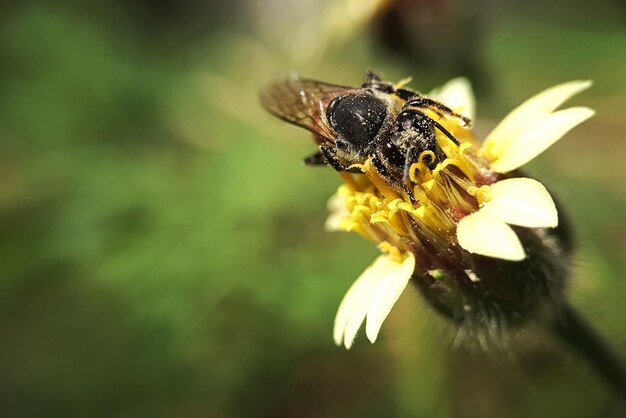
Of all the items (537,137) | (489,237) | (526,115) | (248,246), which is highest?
(248,246)

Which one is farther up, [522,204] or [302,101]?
[302,101]

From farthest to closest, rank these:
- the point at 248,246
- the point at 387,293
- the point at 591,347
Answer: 1. the point at 248,246
2. the point at 591,347
3. the point at 387,293

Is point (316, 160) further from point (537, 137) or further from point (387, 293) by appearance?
point (537, 137)

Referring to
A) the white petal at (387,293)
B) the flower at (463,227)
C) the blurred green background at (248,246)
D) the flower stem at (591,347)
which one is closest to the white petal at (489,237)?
the flower at (463,227)

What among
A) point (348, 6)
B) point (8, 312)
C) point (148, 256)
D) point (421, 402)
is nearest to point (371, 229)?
point (421, 402)

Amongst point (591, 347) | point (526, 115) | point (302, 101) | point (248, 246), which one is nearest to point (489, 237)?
point (526, 115)

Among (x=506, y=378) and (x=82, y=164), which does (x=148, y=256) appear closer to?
(x=82, y=164)

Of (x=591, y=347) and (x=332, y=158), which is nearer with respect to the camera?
(x=332, y=158)
